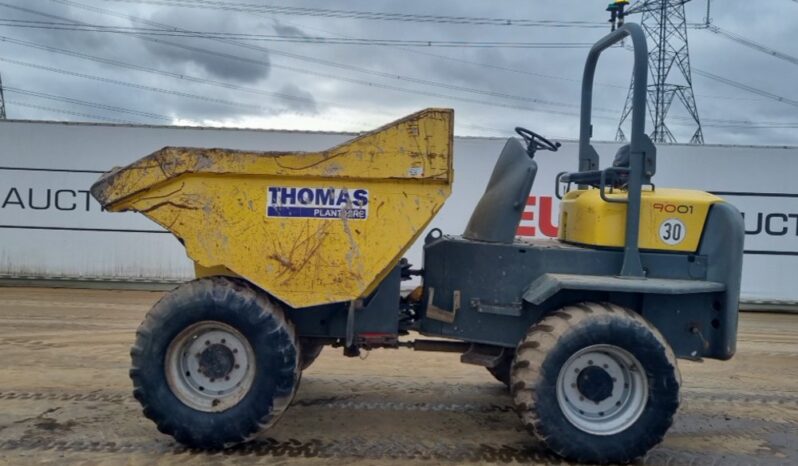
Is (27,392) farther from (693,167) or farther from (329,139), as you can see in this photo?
(693,167)

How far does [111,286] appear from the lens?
40.2ft

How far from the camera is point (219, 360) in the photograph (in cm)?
442

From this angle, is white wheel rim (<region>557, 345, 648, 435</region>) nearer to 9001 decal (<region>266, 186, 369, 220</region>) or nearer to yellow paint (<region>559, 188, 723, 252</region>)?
yellow paint (<region>559, 188, 723, 252</region>)

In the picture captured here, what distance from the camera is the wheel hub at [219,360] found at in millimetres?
4418

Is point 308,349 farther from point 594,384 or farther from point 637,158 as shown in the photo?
point 637,158

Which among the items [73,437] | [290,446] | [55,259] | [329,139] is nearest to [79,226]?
[55,259]

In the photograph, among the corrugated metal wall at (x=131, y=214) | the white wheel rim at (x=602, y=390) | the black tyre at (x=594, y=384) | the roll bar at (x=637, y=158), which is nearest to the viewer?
the black tyre at (x=594, y=384)

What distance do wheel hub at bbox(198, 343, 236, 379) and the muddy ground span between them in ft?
1.71

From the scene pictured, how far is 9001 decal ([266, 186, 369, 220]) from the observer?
4352 millimetres

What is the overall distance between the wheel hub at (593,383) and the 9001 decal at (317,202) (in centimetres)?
181

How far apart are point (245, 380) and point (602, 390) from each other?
2.39 metres

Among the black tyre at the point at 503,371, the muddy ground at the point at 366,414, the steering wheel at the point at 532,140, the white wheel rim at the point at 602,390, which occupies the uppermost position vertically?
the steering wheel at the point at 532,140

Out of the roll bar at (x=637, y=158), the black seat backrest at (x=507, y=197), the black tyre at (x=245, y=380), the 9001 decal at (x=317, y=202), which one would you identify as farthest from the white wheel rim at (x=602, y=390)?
the black tyre at (x=245, y=380)

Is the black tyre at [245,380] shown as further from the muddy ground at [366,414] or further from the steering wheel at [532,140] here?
the steering wheel at [532,140]
